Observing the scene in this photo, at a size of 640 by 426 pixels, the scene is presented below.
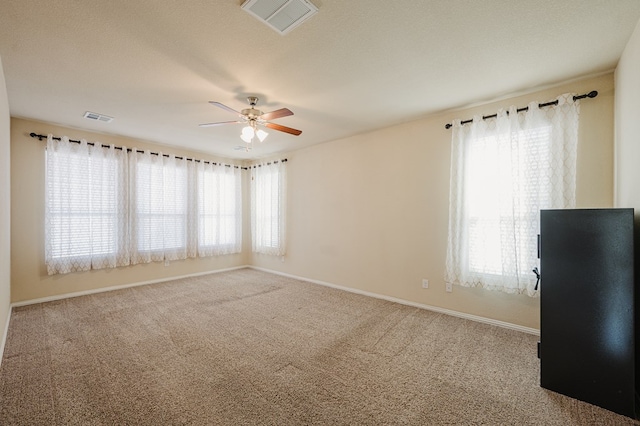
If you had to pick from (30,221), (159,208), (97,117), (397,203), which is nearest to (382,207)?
(397,203)

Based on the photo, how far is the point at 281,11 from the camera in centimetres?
180

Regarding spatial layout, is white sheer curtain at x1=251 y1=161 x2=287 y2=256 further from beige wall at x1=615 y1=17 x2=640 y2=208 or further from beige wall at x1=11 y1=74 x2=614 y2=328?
beige wall at x1=615 y1=17 x2=640 y2=208

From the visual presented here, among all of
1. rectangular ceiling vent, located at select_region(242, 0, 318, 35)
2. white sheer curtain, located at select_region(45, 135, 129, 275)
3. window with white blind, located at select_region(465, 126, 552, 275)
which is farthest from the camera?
white sheer curtain, located at select_region(45, 135, 129, 275)

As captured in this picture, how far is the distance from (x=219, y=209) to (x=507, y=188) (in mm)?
5281

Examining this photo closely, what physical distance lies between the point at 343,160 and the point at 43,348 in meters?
4.42

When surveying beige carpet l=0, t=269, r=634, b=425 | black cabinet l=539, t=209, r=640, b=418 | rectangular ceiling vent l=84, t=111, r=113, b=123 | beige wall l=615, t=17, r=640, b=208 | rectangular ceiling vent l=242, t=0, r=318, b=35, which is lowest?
beige carpet l=0, t=269, r=634, b=425

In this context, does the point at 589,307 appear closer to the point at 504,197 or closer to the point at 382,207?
the point at 504,197

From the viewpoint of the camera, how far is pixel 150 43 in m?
2.14

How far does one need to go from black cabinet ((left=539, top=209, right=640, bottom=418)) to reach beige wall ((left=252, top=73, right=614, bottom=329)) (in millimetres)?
1029

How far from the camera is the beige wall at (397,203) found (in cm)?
271

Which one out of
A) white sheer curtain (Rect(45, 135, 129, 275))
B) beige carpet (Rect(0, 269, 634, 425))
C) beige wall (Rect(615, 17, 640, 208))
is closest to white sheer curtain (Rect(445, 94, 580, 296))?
beige wall (Rect(615, 17, 640, 208))

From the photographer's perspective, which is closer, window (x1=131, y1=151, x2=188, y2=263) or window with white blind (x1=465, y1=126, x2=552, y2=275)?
window with white blind (x1=465, y1=126, x2=552, y2=275)

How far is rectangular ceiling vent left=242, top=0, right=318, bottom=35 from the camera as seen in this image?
1.73m

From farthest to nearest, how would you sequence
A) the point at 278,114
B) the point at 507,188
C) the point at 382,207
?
the point at 382,207 → the point at 507,188 → the point at 278,114
